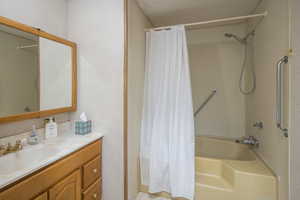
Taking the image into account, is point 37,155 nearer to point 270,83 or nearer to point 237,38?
point 270,83

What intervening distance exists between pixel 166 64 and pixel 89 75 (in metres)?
0.89

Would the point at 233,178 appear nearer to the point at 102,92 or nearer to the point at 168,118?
the point at 168,118

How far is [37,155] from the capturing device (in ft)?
3.62

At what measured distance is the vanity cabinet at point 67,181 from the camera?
2.76 ft

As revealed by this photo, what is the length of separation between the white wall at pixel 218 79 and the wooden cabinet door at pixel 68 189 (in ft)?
6.91

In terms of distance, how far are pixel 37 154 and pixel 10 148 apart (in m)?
0.19

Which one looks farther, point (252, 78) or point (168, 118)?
point (252, 78)

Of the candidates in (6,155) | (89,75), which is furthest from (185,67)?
(6,155)

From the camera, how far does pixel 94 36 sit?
5.19ft

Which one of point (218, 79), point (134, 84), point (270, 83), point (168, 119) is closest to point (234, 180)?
point (168, 119)

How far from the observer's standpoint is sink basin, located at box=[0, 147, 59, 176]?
0.96m

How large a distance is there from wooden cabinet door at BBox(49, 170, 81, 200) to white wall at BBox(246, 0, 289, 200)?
→ 1797 mm

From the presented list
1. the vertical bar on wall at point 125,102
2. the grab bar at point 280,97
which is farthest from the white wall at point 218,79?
the vertical bar on wall at point 125,102

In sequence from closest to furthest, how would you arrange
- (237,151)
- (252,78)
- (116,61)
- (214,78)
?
(116,61)
(252,78)
(237,151)
(214,78)
